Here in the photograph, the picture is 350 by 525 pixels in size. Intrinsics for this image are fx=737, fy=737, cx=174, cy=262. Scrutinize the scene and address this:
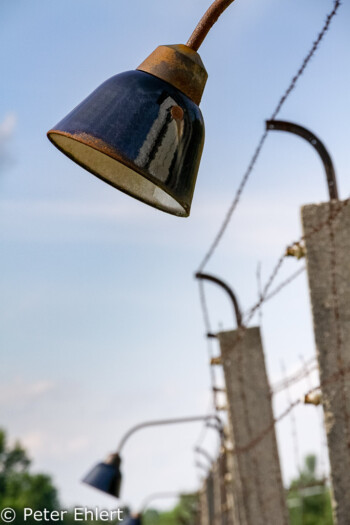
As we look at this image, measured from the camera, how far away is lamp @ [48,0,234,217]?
2000mm

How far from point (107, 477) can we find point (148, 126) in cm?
791

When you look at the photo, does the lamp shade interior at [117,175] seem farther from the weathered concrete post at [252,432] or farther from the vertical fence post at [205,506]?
the vertical fence post at [205,506]

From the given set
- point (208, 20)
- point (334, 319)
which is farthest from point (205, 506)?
point (208, 20)

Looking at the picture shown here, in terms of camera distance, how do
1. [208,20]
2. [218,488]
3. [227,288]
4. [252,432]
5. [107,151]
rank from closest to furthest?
1. [107,151]
2. [208,20]
3. [252,432]
4. [227,288]
5. [218,488]

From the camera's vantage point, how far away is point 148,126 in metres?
2.03

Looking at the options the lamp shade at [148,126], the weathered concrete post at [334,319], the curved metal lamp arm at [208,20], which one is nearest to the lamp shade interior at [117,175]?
the lamp shade at [148,126]

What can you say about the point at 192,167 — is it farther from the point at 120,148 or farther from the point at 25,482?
the point at 25,482

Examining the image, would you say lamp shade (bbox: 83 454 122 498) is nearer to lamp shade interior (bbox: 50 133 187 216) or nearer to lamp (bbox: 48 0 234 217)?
lamp shade interior (bbox: 50 133 187 216)

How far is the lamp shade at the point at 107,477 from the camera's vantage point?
356 inches

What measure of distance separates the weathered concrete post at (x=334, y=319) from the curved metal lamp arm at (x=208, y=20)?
1.50m

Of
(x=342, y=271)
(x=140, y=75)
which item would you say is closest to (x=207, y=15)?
(x=140, y=75)

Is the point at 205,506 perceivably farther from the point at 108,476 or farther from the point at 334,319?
the point at 334,319

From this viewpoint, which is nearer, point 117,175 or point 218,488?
point 117,175

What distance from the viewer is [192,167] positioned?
215 centimetres
